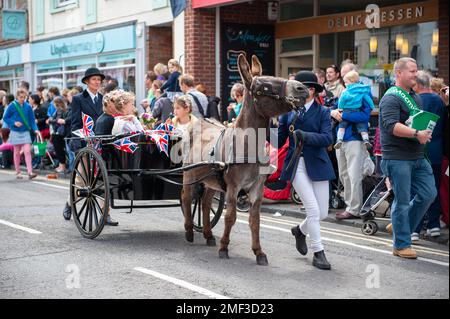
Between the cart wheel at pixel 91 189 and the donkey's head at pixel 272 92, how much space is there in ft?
6.85

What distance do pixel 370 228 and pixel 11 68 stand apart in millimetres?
23046

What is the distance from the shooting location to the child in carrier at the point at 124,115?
28.1 feet

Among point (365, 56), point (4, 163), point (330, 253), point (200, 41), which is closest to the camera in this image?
point (330, 253)

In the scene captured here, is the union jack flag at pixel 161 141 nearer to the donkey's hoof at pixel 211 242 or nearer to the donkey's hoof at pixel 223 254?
the donkey's hoof at pixel 211 242

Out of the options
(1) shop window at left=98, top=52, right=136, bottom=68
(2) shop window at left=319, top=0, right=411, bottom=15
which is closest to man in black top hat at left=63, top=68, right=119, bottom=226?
(2) shop window at left=319, top=0, right=411, bottom=15

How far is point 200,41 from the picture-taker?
17078mm

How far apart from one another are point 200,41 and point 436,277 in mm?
11238

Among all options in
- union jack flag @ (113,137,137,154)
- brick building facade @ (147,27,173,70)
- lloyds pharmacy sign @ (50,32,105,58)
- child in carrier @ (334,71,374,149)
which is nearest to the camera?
union jack flag @ (113,137,137,154)

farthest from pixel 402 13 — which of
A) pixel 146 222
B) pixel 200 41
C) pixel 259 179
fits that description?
pixel 259 179

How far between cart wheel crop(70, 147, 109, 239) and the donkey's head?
2087mm

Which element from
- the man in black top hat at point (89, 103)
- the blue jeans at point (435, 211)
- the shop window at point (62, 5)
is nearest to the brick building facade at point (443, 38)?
the blue jeans at point (435, 211)

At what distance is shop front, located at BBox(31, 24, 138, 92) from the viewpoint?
2062 centimetres

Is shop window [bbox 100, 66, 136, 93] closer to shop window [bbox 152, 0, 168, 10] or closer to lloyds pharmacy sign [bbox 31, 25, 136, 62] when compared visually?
lloyds pharmacy sign [bbox 31, 25, 136, 62]

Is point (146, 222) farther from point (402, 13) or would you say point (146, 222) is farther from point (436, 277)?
point (402, 13)
